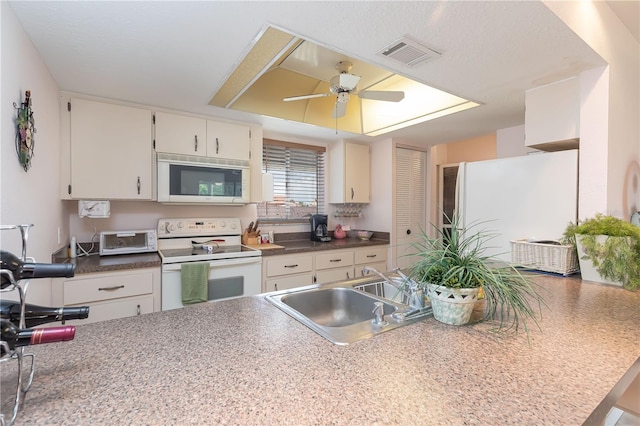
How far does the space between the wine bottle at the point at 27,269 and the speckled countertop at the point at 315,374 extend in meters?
0.27

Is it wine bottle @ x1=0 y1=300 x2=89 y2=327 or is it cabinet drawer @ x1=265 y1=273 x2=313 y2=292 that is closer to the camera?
wine bottle @ x1=0 y1=300 x2=89 y2=327

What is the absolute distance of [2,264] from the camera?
0.53 meters

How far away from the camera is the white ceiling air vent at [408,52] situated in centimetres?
152

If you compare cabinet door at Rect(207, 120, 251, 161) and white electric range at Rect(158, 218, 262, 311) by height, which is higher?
cabinet door at Rect(207, 120, 251, 161)

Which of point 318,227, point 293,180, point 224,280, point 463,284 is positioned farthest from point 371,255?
point 463,284

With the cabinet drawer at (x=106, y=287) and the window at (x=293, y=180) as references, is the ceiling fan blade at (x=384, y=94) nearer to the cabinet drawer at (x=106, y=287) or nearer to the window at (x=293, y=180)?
the window at (x=293, y=180)

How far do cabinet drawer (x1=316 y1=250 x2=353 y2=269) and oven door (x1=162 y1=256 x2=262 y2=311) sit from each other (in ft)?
2.14

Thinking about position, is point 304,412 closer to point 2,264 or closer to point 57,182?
point 2,264

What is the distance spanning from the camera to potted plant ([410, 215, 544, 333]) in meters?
0.98

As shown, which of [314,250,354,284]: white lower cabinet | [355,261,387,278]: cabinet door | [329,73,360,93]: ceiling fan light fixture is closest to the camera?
[329,73,360,93]: ceiling fan light fixture

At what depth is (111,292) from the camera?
6.72 ft

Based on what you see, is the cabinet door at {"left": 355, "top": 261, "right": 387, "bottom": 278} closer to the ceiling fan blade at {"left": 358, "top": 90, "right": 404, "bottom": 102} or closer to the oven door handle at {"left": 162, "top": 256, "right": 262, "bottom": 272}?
the oven door handle at {"left": 162, "top": 256, "right": 262, "bottom": 272}

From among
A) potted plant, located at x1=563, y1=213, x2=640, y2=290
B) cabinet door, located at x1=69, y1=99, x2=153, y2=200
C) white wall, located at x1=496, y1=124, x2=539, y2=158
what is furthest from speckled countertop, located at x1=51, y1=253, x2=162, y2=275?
white wall, located at x1=496, y1=124, x2=539, y2=158

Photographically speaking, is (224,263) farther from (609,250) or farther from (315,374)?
(609,250)
